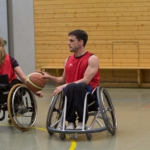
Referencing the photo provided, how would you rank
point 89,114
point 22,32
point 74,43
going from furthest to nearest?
point 22,32
point 74,43
point 89,114

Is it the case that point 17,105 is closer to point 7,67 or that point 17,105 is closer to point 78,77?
point 7,67

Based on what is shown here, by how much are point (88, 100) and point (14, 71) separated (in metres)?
1.33

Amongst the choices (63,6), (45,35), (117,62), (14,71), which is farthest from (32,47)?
(14,71)

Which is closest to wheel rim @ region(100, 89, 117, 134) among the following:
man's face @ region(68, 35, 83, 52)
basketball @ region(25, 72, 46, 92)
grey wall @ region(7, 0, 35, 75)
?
man's face @ region(68, 35, 83, 52)

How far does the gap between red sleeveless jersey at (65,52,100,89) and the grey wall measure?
6.27m

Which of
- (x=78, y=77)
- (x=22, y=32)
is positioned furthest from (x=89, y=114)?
(x=22, y=32)

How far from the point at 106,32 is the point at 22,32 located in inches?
89.2

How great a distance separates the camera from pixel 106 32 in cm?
1118

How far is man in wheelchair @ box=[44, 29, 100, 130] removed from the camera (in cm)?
534

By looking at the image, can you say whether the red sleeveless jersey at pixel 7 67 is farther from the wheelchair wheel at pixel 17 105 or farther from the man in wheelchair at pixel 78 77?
the man in wheelchair at pixel 78 77

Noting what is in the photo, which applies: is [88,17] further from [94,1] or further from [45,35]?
[45,35]

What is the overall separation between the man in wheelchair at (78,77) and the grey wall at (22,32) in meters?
6.13

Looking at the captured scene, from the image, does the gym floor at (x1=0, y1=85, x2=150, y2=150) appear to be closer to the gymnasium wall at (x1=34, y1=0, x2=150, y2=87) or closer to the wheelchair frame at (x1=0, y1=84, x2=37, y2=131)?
the wheelchair frame at (x1=0, y1=84, x2=37, y2=131)

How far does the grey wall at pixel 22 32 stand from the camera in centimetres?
1180
